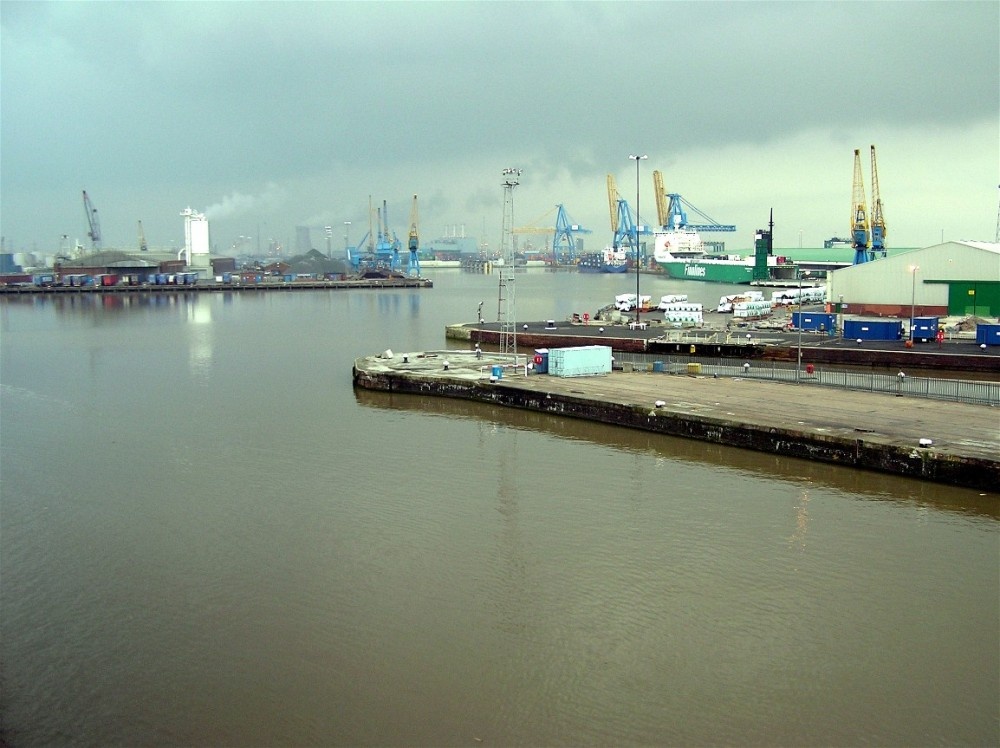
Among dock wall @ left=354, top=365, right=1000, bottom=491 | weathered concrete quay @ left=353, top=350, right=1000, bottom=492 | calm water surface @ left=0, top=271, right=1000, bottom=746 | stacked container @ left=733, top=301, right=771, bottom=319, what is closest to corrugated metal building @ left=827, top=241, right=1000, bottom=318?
stacked container @ left=733, top=301, right=771, bottom=319

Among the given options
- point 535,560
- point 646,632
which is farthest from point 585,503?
point 646,632

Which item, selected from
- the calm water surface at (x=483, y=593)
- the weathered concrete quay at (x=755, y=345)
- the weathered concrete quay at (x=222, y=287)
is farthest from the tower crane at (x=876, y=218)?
the calm water surface at (x=483, y=593)

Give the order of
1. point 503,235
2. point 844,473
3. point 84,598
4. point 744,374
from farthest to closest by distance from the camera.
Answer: point 503,235, point 744,374, point 844,473, point 84,598

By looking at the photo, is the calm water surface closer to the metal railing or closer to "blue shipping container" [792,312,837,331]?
the metal railing

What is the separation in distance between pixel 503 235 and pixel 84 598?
13.9 m

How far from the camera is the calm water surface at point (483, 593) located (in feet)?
21.8

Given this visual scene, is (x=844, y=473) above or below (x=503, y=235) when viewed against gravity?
below

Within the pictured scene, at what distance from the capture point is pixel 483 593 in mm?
8773

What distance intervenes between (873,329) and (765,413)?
42.1 ft

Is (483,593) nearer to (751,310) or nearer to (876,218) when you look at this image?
(751,310)

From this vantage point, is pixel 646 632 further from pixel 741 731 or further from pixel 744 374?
pixel 744 374

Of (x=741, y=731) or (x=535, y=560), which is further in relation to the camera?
(x=535, y=560)

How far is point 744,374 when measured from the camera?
18750mm

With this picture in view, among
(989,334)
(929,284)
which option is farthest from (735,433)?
(929,284)
